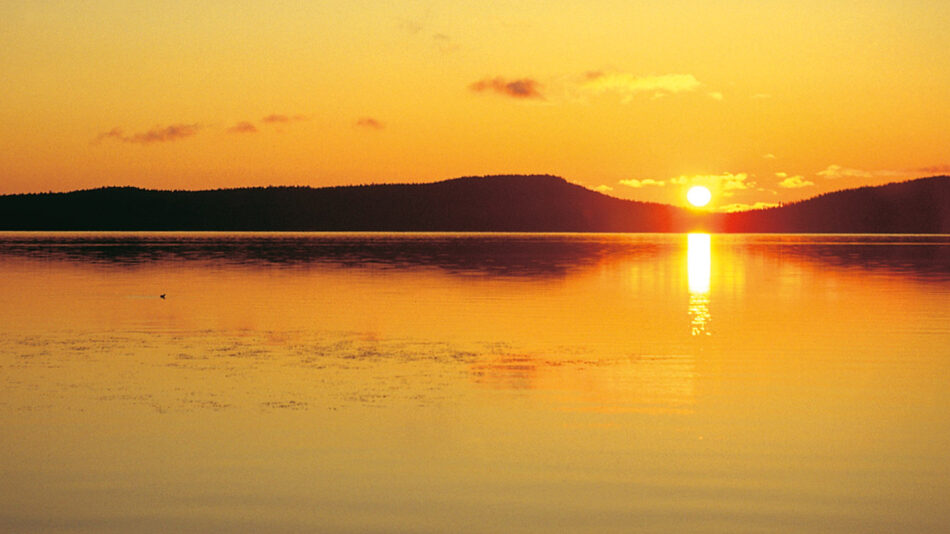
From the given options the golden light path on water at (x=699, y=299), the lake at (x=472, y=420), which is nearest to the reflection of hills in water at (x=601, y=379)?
the lake at (x=472, y=420)

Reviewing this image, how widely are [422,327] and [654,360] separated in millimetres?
9114

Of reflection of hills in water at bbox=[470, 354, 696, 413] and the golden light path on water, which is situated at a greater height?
reflection of hills in water at bbox=[470, 354, 696, 413]

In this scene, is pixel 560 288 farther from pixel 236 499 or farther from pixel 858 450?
pixel 236 499

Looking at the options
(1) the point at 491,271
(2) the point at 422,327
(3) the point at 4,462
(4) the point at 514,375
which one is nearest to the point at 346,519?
(3) the point at 4,462

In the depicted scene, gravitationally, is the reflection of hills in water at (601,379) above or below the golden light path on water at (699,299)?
above

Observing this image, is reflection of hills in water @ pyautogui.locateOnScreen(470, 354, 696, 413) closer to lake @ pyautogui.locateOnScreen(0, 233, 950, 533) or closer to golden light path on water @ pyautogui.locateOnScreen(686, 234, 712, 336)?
lake @ pyautogui.locateOnScreen(0, 233, 950, 533)

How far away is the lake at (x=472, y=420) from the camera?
13039mm

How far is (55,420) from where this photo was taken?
1789cm

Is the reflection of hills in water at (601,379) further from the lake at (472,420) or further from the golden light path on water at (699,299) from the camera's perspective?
the golden light path on water at (699,299)

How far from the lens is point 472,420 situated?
58.9 ft

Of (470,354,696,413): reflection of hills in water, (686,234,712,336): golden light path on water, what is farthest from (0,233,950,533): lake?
(686,234,712,336): golden light path on water

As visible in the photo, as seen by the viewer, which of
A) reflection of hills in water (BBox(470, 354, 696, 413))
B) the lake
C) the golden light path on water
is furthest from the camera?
the golden light path on water

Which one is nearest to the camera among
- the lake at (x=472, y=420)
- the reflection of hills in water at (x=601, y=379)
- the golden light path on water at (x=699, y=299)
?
the lake at (x=472, y=420)

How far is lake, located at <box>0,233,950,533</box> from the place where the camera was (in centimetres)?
1304
